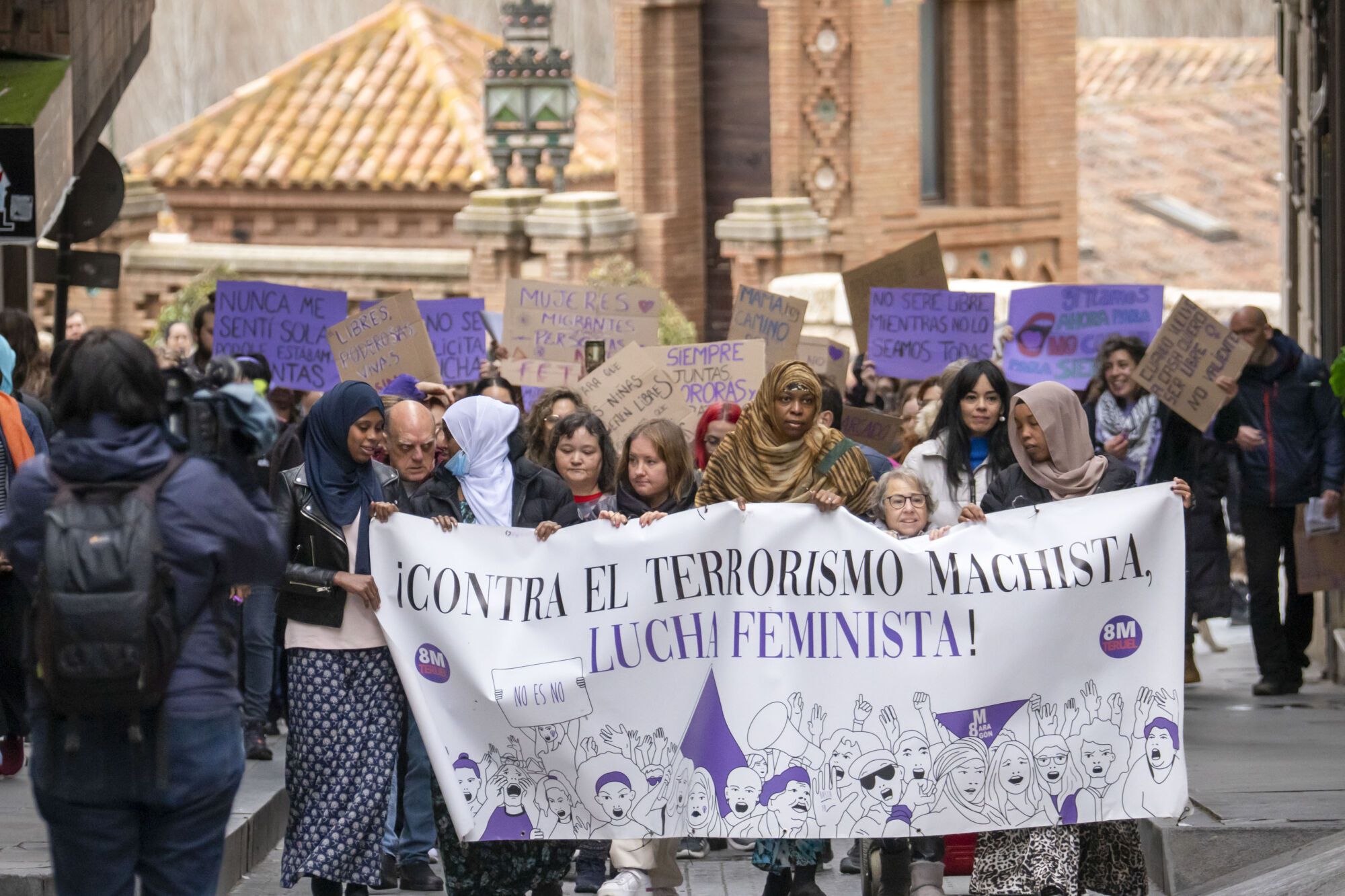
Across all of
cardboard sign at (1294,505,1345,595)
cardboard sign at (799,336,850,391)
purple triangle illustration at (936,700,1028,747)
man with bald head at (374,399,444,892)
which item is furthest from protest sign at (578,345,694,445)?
purple triangle illustration at (936,700,1028,747)

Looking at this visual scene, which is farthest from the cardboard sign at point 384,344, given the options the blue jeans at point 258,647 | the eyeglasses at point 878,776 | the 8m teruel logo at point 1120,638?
the 8m teruel logo at point 1120,638

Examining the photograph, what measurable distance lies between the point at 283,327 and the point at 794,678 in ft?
17.7

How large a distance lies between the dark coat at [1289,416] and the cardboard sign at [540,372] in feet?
11.1

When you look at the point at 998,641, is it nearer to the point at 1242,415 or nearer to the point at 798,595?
the point at 798,595

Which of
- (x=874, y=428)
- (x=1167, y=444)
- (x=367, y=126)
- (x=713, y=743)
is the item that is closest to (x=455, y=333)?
(x=874, y=428)

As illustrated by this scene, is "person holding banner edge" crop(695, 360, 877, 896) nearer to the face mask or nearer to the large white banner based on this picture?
the large white banner

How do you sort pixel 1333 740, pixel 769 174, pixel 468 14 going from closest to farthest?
pixel 1333 740, pixel 769 174, pixel 468 14

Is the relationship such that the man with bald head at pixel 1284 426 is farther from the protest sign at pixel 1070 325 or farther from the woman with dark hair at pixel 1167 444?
the protest sign at pixel 1070 325

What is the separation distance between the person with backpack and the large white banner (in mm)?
1781

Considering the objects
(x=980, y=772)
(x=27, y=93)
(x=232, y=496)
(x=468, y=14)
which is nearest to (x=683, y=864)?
(x=980, y=772)

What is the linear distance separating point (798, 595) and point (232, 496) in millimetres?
2315

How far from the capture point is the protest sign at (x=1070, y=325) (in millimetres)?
12992

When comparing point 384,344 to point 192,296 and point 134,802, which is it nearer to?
point 134,802

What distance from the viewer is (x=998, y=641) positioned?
7336 millimetres
